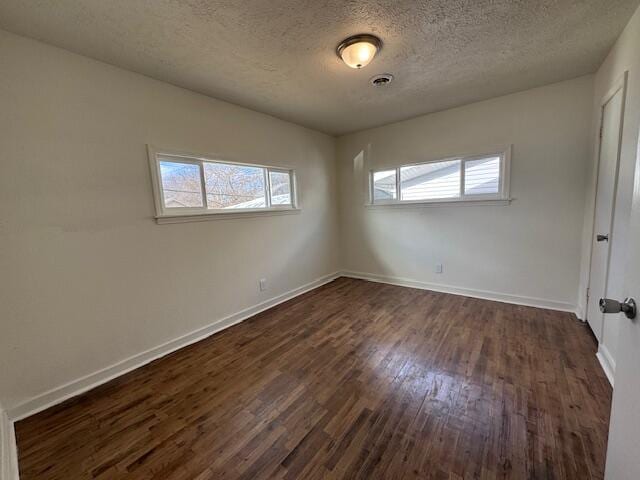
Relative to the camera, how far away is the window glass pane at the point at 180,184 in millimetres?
2439

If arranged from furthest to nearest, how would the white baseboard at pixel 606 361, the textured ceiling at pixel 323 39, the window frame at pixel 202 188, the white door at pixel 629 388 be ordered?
the window frame at pixel 202 188, the white baseboard at pixel 606 361, the textured ceiling at pixel 323 39, the white door at pixel 629 388

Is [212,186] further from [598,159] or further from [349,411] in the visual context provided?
[598,159]

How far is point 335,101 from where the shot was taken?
3.00m

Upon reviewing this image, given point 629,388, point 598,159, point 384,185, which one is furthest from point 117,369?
point 598,159

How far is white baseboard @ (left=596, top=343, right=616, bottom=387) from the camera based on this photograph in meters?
1.82

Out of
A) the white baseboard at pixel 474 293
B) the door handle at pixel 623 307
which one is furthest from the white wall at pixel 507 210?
the door handle at pixel 623 307

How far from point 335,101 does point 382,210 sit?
1.83m

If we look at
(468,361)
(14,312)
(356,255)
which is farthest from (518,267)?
(14,312)

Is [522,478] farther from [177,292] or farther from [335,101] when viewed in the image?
[335,101]

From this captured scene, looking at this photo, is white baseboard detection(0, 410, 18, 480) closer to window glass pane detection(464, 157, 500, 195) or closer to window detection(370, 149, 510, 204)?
window detection(370, 149, 510, 204)

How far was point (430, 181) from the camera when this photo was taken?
3713 mm

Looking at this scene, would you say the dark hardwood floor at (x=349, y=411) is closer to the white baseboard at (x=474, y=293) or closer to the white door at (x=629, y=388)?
the white baseboard at (x=474, y=293)

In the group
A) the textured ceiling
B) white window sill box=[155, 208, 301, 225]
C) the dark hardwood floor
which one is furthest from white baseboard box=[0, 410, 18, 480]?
the textured ceiling

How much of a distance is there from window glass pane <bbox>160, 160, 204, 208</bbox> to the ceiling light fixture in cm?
172
